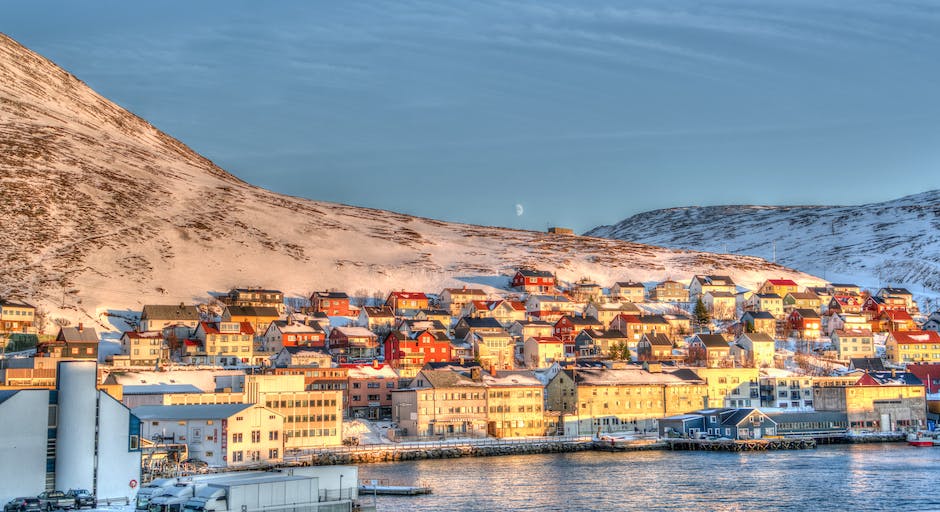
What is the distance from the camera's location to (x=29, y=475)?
4219 cm

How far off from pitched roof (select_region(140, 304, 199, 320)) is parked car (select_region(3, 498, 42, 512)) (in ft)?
228

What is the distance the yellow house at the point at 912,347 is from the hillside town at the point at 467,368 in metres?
0.20

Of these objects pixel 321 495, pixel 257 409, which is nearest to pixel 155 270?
pixel 257 409

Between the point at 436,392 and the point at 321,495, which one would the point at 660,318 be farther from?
the point at 321,495

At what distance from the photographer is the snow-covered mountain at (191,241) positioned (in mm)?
127625

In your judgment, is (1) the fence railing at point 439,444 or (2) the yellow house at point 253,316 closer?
(1) the fence railing at point 439,444

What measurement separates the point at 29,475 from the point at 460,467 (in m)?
Result: 31.6

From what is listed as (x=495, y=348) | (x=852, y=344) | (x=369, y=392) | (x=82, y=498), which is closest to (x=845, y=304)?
(x=852, y=344)

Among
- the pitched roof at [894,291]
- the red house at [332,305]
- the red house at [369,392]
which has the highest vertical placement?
the pitched roof at [894,291]

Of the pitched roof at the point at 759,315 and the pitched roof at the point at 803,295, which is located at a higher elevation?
the pitched roof at the point at 803,295

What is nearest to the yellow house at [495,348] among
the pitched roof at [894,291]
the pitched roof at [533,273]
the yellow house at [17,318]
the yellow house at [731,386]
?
the yellow house at [731,386]

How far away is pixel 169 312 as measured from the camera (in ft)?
365

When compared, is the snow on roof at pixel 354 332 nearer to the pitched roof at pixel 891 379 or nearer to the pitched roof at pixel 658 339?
the pitched roof at pixel 658 339

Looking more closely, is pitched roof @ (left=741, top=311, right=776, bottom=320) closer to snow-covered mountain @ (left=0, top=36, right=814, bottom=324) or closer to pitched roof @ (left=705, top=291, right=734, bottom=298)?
pitched roof @ (left=705, top=291, right=734, bottom=298)
